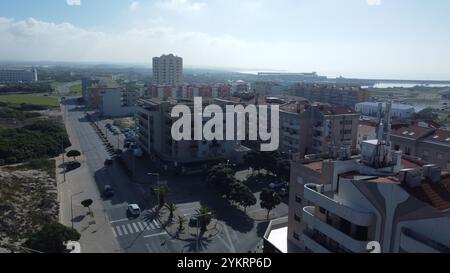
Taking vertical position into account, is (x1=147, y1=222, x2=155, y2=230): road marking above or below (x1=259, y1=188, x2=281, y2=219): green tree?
below

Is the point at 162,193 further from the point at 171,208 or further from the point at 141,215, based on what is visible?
the point at 141,215

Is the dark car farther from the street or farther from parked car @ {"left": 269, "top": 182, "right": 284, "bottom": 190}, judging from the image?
parked car @ {"left": 269, "top": 182, "right": 284, "bottom": 190}

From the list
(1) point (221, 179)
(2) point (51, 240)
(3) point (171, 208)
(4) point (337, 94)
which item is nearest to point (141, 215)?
(3) point (171, 208)

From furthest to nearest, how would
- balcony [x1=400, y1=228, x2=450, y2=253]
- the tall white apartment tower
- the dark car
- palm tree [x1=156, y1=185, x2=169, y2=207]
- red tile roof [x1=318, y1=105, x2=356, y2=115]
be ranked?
the tall white apartment tower
the dark car
red tile roof [x1=318, y1=105, x2=356, y2=115]
palm tree [x1=156, y1=185, x2=169, y2=207]
balcony [x1=400, y1=228, x2=450, y2=253]

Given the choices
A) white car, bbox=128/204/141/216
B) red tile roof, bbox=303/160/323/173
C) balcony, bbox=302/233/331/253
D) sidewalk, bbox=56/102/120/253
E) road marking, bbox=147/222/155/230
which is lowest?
road marking, bbox=147/222/155/230

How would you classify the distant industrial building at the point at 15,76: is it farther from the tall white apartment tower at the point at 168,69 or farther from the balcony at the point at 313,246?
the balcony at the point at 313,246

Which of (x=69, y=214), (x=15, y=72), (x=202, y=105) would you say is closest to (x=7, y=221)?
(x=69, y=214)

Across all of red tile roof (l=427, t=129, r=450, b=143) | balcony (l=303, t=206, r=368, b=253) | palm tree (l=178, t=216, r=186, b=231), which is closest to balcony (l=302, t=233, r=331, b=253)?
balcony (l=303, t=206, r=368, b=253)
